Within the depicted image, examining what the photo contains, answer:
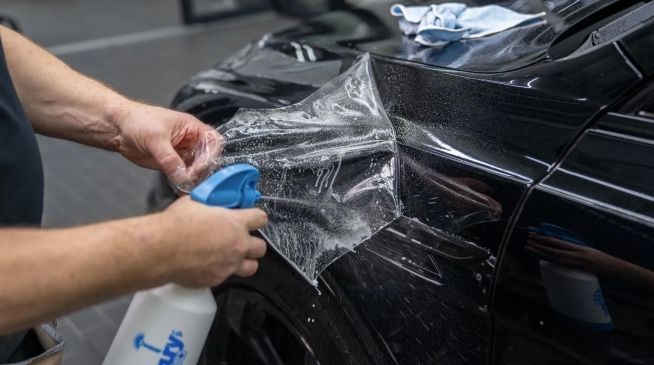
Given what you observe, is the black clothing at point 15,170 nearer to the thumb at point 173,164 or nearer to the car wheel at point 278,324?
the thumb at point 173,164

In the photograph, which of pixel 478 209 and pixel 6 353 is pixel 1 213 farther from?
pixel 478 209

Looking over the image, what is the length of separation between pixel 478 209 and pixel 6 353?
3.23ft

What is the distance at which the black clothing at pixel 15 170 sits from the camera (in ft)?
4.36

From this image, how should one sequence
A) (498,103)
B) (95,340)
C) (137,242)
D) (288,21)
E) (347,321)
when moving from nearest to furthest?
(137,242) → (498,103) → (347,321) → (95,340) → (288,21)

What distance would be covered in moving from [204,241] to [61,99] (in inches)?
29.2

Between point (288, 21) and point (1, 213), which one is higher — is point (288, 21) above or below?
below

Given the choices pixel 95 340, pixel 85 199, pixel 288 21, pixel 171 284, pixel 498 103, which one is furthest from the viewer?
pixel 288 21

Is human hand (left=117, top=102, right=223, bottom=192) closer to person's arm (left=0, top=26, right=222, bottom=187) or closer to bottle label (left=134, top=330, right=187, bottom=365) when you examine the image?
person's arm (left=0, top=26, right=222, bottom=187)

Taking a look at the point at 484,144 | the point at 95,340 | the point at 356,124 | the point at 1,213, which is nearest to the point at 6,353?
the point at 1,213

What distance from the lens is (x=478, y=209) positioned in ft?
4.76

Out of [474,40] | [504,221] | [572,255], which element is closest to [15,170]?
[504,221]

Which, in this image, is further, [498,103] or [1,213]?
[498,103]

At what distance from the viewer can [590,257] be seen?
1281 mm

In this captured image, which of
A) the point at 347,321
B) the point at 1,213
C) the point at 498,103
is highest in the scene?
the point at 498,103
